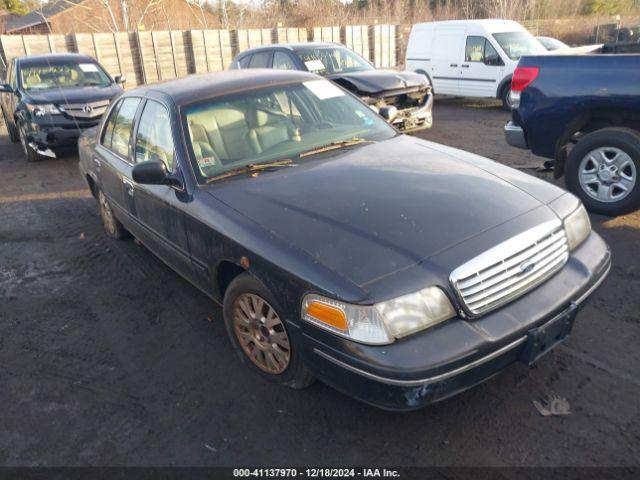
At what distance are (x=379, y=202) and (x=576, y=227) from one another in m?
1.17

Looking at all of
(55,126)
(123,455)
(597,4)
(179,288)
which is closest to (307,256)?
(123,455)

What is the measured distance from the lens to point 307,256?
2.43 m

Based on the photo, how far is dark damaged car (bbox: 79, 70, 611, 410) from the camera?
2.24 m

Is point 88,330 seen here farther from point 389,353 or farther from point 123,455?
point 389,353

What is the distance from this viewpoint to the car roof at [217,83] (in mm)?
3643

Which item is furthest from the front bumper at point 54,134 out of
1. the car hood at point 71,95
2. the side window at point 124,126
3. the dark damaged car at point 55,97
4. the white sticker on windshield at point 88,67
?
the side window at point 124,126

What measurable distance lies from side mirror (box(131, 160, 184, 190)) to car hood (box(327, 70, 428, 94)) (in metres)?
5.51

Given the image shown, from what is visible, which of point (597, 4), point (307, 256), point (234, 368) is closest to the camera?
point (307, 256)

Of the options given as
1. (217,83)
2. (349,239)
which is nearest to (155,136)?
(217,83)

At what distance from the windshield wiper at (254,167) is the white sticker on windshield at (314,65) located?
6053mm

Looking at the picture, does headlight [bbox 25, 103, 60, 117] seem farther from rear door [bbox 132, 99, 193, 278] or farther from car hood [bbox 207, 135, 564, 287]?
car hood [bbox 207, 135, 564, 287]

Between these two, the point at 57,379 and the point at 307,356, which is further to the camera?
the point at 57,379

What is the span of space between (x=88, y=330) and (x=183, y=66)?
1762cm

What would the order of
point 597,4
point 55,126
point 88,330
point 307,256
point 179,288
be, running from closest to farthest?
point 307,256 → point 88,330 → point 179,288 → point 55,126 → point 597,4
